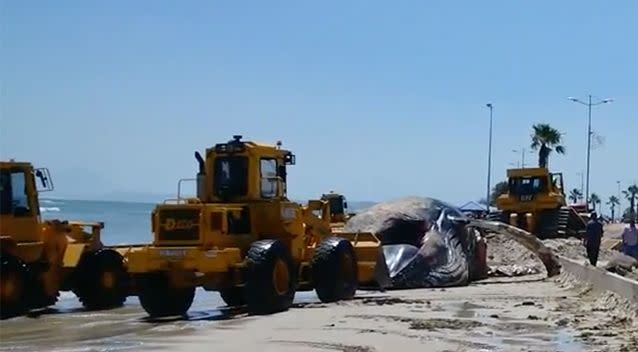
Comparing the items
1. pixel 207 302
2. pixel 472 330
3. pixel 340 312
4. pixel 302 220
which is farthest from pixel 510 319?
pixel 207 302

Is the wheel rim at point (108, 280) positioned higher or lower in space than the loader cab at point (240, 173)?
lower

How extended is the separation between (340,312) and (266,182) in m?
3.05

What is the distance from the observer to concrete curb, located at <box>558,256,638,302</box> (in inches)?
685

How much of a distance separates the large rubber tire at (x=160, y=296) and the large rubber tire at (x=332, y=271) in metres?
2.63

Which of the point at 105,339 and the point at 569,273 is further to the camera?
the point at 569,273

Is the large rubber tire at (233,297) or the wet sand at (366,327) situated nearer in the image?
the wet sand at (366,327)

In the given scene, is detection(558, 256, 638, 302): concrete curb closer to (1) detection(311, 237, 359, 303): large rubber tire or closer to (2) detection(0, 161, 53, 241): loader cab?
(1) detection(311, 237, 359, 303): large rubber tire

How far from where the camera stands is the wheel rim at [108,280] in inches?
826

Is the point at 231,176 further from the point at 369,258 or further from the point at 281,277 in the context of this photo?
the point at 369,258

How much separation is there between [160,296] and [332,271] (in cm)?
353

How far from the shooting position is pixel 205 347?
14.3 m

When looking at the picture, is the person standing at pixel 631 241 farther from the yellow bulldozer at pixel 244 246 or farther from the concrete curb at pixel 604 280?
the yellow bulldozer at pixel 244 246

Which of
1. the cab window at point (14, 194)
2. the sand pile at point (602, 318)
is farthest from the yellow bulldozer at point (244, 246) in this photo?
the sand pile at point (602, 318)

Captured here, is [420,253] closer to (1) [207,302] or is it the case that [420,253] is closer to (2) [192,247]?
(1) [207,302]
